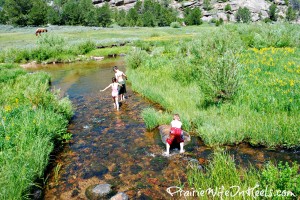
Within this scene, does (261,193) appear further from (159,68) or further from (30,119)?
(159,68)

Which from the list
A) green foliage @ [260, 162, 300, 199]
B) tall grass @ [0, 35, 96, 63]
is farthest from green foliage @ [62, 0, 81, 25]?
green foliage @ [260, 162, 300, 199]

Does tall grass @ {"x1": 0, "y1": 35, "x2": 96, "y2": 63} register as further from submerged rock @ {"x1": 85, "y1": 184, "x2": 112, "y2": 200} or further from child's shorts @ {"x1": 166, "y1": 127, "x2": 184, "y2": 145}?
submerged rock @ {"x1": 85, "y1": 184, "x2": 112, "y2": 200}

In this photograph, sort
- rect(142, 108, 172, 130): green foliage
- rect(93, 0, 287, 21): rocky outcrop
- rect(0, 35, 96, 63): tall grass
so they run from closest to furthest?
rect(142, 108, 172, 130): green foliage → rect(0, 35, 96, 63): tall grass → rect(93, 0, 287, 21): rocky outcrop

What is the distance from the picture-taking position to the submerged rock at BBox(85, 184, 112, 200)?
7.05 meters

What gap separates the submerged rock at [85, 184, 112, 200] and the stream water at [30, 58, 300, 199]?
0.18 metres

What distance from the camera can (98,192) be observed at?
715cm

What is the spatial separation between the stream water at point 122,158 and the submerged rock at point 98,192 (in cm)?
18

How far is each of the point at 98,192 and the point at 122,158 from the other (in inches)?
87.8

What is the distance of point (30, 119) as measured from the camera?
980 centimetres

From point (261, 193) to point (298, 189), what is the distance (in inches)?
29.9

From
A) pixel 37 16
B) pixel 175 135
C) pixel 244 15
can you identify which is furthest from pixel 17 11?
pixel 175 135

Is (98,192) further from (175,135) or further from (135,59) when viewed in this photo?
(135,59)

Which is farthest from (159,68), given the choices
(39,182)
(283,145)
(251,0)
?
(251,0)

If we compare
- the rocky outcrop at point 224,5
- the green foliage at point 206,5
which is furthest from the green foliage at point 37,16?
the green foliage at point 206,5
